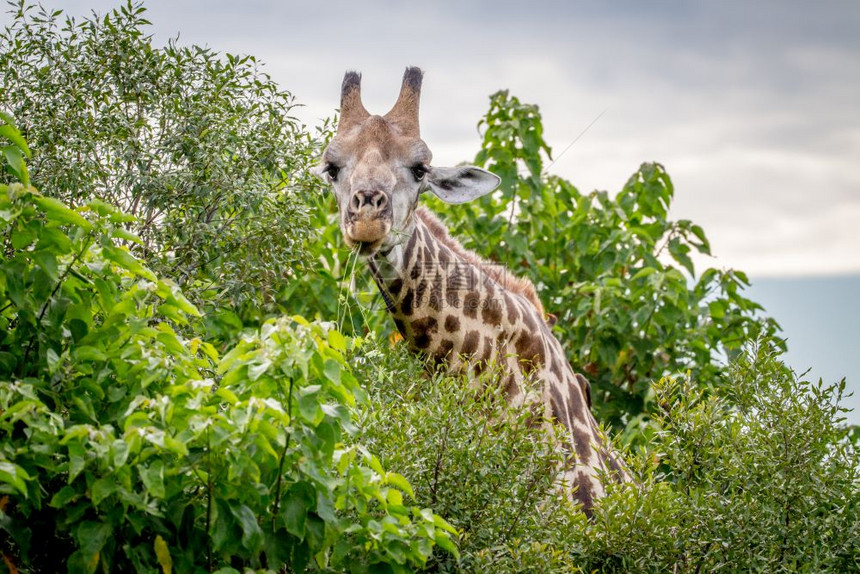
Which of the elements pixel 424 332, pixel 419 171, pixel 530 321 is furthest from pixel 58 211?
pixel 530 321

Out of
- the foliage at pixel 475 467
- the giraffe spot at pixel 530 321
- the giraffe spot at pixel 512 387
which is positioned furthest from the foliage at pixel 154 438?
the giraffe spot at pixel 530 321

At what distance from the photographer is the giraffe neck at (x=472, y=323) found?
557 cm

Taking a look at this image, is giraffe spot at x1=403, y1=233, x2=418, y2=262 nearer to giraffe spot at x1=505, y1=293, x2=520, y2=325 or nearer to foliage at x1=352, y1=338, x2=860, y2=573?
giraffe spot at x1=505, y1=293, x2=520, y2=325

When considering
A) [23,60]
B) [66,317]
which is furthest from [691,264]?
[66,317]

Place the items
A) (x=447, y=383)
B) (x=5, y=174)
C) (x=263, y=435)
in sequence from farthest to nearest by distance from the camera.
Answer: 1. (x=5, y=174)
2. (x=447, y=383)
3. (x=263, y=435)

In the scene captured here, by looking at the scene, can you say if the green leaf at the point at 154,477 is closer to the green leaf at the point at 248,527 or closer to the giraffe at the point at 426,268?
the green leaf at the point at 248,527

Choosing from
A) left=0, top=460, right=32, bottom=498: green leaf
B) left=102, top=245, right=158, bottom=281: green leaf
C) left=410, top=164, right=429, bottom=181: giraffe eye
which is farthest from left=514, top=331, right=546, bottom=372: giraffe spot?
left=0, top=460, right=32, bottom=498: green leaf

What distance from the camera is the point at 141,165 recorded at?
4914 mm

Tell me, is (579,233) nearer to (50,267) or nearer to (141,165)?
(141,165)

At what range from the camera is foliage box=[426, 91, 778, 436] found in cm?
838

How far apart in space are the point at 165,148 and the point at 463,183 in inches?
71.2

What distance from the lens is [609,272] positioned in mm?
8781

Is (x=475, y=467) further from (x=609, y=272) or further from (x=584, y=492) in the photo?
(x=609, y=272)

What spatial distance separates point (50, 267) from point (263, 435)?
95 cm
